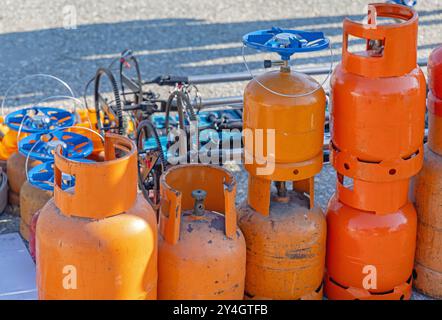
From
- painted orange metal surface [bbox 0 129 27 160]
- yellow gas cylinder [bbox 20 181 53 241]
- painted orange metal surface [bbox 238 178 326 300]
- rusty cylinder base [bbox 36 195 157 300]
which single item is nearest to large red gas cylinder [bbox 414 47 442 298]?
painted orange metal surface [bbox 238 178 326 300]

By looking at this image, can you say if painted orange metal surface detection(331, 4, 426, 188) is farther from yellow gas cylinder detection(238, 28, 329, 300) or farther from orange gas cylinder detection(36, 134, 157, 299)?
orange gas cylinder detection(36, 134, 157, 299)

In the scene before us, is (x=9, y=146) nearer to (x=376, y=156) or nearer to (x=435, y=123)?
(x=376, y=156)

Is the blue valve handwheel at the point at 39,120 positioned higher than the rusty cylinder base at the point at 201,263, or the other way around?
the blue valve handwheel at the point at 39,120

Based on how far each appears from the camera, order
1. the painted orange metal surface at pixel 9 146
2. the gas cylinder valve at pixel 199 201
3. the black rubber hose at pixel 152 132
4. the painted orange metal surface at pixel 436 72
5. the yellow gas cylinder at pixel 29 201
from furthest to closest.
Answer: the painted orange metal surface at pixel 9 146
the yellow gas cylinder at pixel 29 201
the black rubber hose at pixel 152 132
the painted orange metal surface at pixel 436 72
the gas cylinder valve at pixel 199 201

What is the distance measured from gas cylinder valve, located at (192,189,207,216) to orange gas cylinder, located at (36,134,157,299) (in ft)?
0.92

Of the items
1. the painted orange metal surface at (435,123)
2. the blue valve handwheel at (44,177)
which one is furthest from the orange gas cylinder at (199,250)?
the painted orange metal surface at (435,123)

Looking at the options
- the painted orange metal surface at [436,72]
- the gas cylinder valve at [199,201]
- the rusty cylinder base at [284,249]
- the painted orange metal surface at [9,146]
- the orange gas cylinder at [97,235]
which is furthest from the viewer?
the painted orange metal surface at [9,146]

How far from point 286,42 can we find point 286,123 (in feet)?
1.08

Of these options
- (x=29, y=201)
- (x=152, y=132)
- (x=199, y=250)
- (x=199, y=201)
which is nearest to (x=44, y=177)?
(x=29, y=201)

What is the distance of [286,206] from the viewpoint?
363 centimetres

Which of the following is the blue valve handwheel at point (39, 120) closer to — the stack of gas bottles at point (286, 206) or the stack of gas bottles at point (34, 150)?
the stack of gas bottles at point (34, 150)

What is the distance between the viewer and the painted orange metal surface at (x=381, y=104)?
131 inches

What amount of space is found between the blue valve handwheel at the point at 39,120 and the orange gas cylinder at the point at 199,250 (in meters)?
1.44

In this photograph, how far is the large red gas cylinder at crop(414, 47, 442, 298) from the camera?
3740 millimetres
